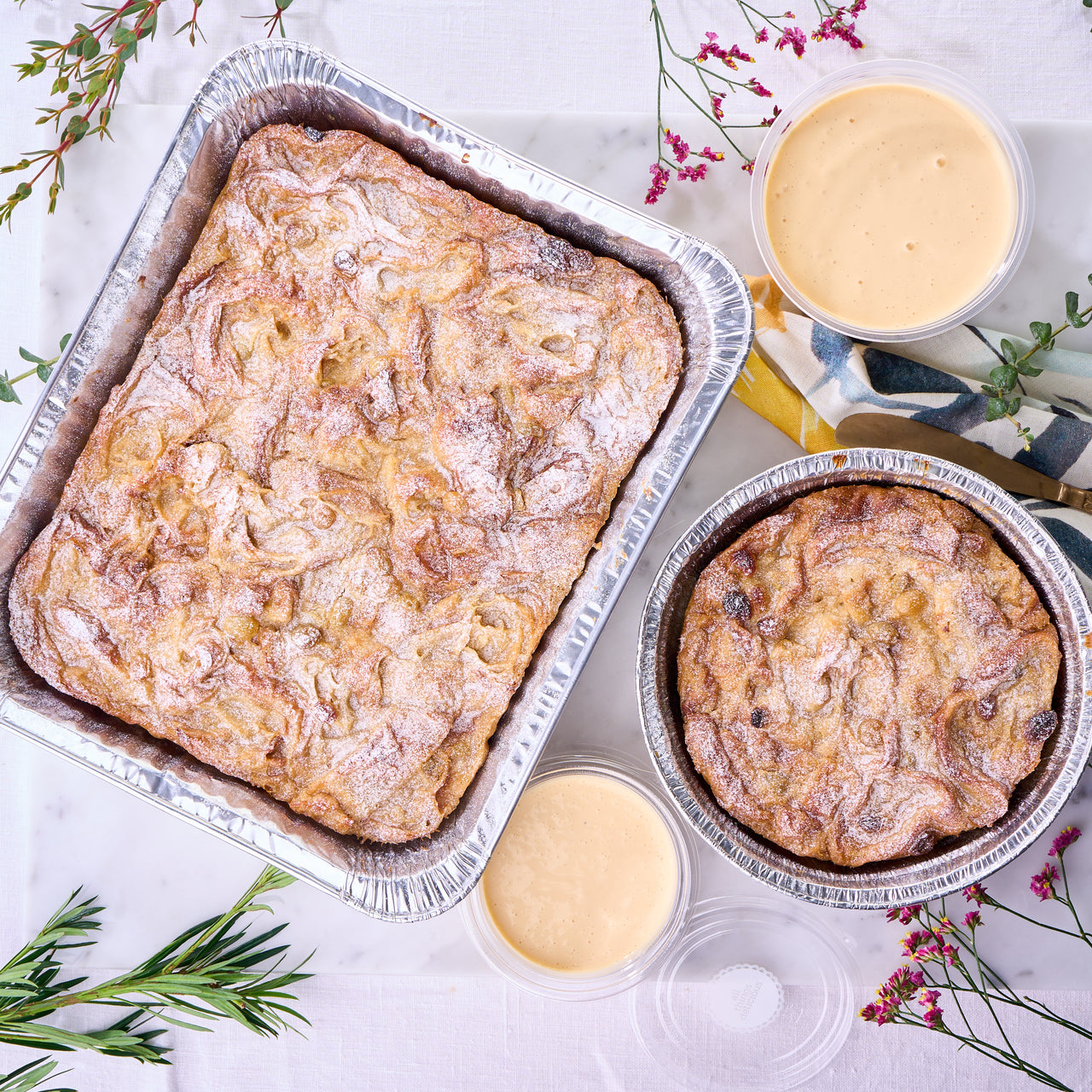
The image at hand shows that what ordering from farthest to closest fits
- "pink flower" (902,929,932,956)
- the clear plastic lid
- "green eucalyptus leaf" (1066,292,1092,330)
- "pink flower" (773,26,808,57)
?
the clear plastic lid < "pink flower" (902,929,932,956) < "pink flower" (773,26,808,57) < "green eucalyptus leaf" (1066,292,1092,330)

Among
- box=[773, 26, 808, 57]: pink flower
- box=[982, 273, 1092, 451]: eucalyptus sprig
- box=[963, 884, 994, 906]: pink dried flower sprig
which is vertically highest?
box=[773, 26, 808, 57]: pink flower

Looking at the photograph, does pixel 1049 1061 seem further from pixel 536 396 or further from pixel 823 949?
pixel 536 396

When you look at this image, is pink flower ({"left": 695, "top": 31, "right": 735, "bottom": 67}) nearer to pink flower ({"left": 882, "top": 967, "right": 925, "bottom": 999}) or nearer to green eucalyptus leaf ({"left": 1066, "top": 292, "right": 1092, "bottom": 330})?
green eucalyptus leaf ({"left": 1066, "top": 292, "right": 1092, "bottom": 330})

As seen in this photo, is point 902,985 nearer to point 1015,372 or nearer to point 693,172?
point 1015,372

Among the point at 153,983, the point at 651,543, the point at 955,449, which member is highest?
the point at 955,449

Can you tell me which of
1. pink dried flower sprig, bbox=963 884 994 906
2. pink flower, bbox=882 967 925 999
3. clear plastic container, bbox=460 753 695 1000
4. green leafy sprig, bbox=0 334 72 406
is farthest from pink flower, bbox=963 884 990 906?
green leafy sprig, bbox=0 334 72 406

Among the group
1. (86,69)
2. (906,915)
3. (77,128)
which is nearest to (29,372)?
(77,128)

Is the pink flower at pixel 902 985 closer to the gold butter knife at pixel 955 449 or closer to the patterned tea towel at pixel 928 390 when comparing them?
the patterned tea towel at pixel 928 390
